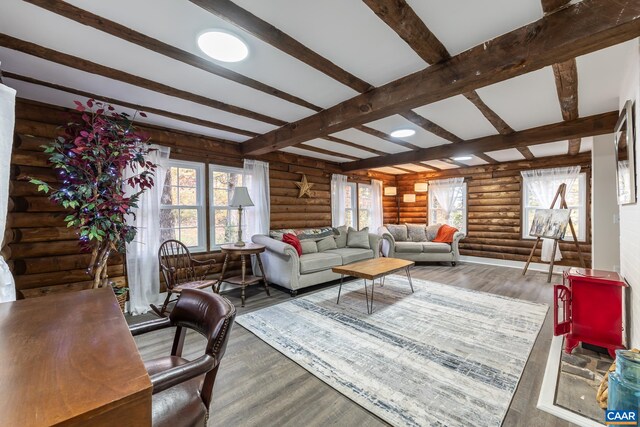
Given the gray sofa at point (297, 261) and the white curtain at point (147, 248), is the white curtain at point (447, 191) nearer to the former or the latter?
the gray sofa at point (297, 261)

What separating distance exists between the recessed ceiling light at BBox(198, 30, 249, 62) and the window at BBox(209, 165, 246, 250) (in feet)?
7.99

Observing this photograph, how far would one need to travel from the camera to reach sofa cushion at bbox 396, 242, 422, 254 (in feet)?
19.4

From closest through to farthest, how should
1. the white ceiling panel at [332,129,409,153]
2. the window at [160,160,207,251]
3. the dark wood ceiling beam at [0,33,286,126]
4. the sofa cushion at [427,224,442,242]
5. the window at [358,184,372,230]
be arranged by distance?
the dark wood ceiling beam at [0,33,286,126]
the window at [160,160,207,251]
the white ceiling panel at [332,129,409,153]
the sofa cushion at [427,224,442,242]
the window at [358,184,372,230]

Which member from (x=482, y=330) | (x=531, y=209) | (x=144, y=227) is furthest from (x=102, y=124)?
(x=531, y=209)

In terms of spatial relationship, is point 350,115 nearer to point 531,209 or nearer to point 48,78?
point 48,78

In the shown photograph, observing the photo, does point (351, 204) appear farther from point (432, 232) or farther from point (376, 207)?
point (432, 232)

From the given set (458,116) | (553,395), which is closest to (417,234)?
(458,116)

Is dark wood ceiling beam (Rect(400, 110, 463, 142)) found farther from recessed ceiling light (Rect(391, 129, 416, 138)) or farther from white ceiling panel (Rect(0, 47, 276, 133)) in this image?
white ceiling panel (Rect(0, 47, 276, 133))

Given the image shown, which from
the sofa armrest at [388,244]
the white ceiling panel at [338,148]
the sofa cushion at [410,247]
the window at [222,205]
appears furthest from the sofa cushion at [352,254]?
the white ceiling panel at [338,148]

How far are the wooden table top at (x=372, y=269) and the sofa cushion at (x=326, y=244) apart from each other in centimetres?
129

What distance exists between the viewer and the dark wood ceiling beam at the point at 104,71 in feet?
6.08

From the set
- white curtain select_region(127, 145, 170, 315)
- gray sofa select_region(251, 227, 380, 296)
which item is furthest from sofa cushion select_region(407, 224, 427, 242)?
white curtain select_region(127, 145, 170, 315)

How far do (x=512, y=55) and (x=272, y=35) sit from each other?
62.0 inches

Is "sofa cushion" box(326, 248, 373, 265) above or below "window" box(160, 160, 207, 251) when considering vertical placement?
below
